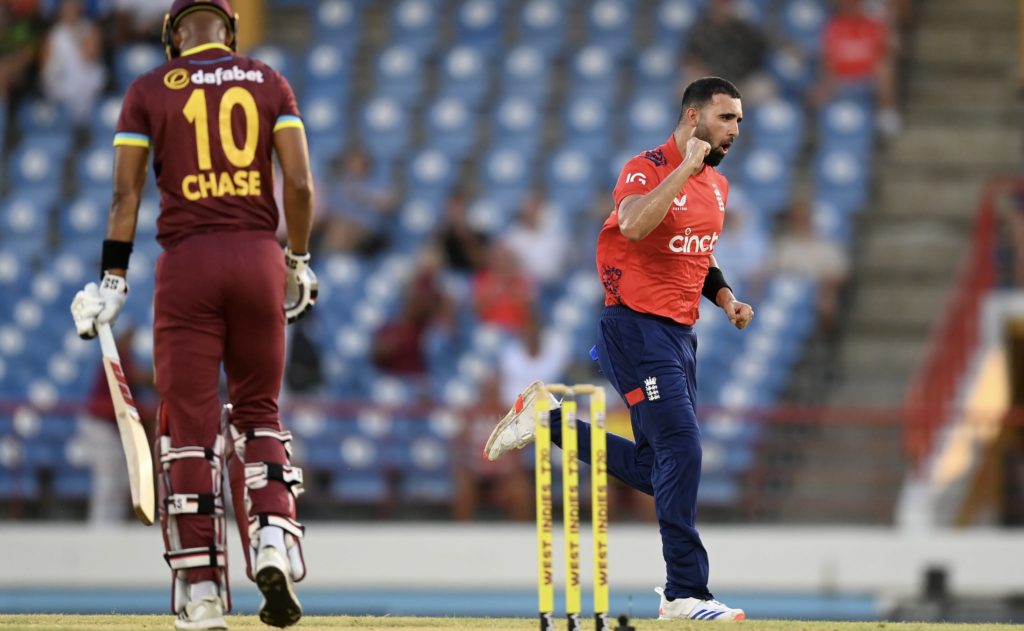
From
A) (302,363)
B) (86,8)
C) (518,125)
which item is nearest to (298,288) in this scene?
(302,363)

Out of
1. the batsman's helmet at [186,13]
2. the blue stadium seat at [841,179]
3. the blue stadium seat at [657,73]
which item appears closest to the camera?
the batsman's helmet at [186,13]

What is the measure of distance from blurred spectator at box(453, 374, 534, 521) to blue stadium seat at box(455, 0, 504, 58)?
4.96m

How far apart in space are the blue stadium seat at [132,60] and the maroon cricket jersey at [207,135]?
12014 millimetres

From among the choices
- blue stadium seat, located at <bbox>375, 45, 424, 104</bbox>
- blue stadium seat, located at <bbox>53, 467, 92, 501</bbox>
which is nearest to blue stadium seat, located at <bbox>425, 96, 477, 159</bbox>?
blue stadium seat, located at <bbox>375, 45, 424, 104</bbox>

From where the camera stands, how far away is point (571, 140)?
729 inches

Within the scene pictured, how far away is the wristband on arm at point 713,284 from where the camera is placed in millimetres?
8875

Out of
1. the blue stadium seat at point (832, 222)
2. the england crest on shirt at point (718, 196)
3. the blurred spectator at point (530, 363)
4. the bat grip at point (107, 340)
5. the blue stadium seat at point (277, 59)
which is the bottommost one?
the bat grip at point (107, 340)

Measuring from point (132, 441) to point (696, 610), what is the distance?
2495 mm

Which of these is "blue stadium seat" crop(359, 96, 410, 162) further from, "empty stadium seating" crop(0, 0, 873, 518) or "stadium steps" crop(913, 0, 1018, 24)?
"stadium steps" crop(913, 0, 1018, 24)

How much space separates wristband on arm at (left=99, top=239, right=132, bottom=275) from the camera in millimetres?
7387

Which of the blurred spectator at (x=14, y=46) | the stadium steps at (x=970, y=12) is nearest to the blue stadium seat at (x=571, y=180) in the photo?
the stadium steps at (x=970, y=12)

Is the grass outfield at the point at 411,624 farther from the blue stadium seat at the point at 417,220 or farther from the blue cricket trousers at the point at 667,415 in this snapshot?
the blue stadium seat at the point at 417,220

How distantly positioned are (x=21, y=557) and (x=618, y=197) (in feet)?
29.5

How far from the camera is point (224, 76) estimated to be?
7336 millimetres
